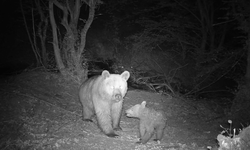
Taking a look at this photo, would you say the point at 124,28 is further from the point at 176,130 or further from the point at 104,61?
the point at 176,130

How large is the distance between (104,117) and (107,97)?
58cm

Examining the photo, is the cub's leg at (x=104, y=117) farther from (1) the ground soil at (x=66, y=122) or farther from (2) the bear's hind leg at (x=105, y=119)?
(1) the ground soil at (x=66, y=122)

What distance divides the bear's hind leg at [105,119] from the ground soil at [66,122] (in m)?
0.18

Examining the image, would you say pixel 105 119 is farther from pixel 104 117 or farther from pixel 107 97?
pixel 107 97

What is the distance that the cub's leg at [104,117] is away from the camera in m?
5.89

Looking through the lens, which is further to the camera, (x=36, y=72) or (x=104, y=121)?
(x=36, y=72)

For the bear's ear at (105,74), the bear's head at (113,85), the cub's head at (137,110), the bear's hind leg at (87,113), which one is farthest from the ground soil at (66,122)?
the bear's ear at (105,74)

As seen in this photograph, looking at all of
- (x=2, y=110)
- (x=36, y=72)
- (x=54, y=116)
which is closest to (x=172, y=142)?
(x=54, y=116)

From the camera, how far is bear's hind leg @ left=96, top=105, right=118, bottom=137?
5.91 meters

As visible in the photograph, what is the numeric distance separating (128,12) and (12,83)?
1254cm

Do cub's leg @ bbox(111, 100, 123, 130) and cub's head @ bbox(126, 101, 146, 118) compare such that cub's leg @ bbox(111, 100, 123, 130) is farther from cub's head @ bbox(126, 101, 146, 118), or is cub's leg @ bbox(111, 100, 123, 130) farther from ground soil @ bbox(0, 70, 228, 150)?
cub's head @ bbox(126, 101, 146, 118)

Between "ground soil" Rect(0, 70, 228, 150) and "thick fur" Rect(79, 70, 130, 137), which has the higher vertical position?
"thick fur" Rect(79, 70, 130, 137)

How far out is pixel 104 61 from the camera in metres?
20.2

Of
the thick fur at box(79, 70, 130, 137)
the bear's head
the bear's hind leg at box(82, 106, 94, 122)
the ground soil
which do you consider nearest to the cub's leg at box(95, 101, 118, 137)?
the thick fur at box(79, 70, 130, 137)
